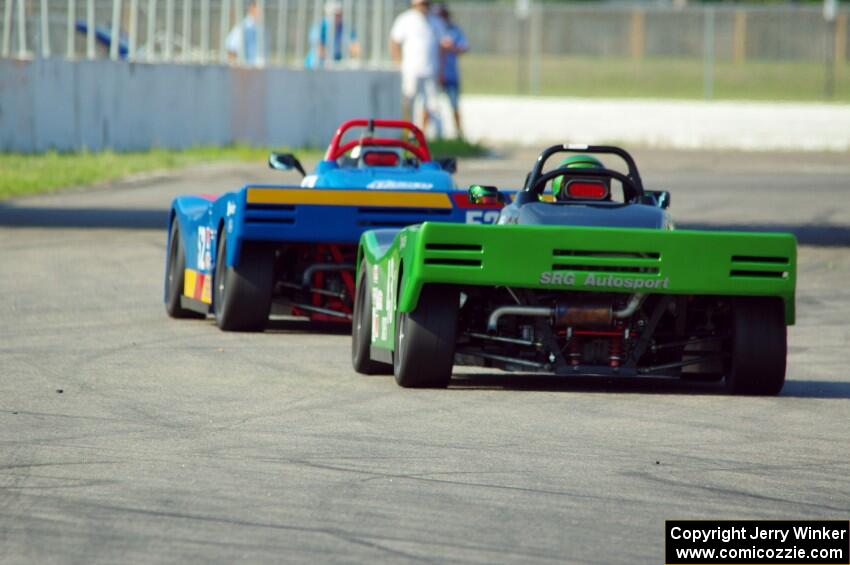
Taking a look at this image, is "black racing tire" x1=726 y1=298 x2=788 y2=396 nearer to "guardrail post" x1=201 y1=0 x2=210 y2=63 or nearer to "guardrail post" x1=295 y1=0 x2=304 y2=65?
"guardrail post" x1=201 y1=0 x2=210 y2=63

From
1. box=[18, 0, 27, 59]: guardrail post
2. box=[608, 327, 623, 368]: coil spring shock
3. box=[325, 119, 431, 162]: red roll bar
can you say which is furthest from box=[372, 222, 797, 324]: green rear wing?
box=[18, 0, 27, 59]: guardrail post

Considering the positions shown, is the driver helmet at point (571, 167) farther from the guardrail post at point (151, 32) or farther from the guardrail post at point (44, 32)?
the guardrail post at point (151, 32)

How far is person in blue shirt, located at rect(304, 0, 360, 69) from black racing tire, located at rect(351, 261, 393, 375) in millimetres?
20249

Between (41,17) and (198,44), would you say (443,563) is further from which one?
(198,44)

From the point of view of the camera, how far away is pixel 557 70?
51469mm

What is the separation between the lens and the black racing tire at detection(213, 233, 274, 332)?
1134 cm

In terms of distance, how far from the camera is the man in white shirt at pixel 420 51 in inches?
1134

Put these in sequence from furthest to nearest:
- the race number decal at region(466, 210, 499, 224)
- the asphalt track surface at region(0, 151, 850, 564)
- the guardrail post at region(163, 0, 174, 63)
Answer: the guardrail post at region(163, 0, 174, 63) < the race number decal at region(466, 210, 499, 224) < the asphalt track surface at region(0, 151, 850, 564)

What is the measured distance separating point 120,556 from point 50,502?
0.81 m

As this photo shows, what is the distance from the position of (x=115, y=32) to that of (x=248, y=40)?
Result: 11.0ft

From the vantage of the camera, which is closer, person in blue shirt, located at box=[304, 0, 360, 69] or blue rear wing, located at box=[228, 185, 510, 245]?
blue rear wing, located at box=[228, 185, 510, 245]

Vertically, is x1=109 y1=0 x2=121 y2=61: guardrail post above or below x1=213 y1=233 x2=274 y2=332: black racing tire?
above

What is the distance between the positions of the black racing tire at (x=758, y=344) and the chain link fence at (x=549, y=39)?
1661 cm

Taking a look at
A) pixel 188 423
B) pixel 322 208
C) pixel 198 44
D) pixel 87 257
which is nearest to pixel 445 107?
pixel 198 44
